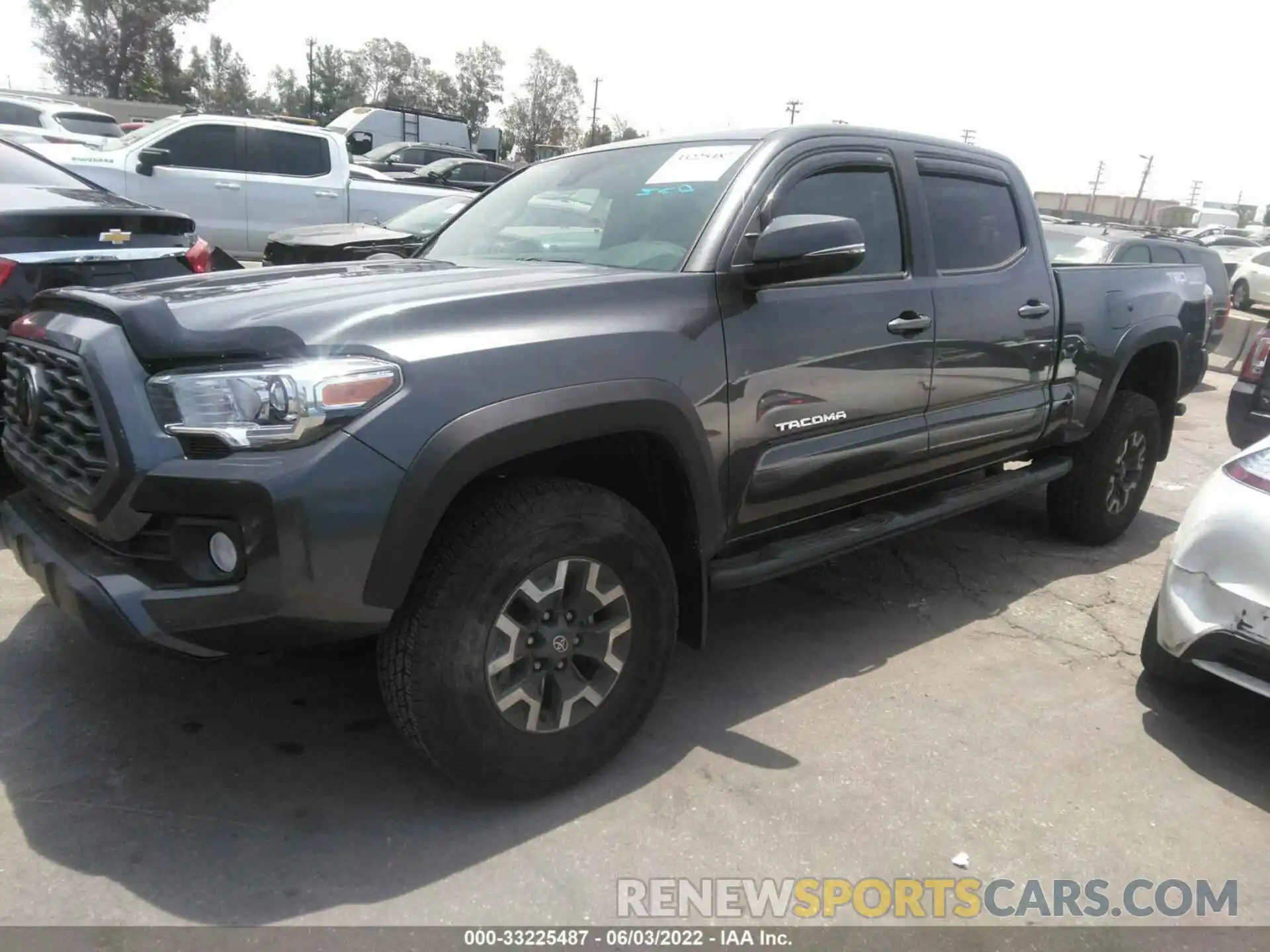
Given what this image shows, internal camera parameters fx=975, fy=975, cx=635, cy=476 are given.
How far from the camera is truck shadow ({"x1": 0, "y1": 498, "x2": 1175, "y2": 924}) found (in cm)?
230

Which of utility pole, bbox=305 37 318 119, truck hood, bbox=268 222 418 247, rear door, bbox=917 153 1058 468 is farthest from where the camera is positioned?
utility pole, bbox=305 37 318 119

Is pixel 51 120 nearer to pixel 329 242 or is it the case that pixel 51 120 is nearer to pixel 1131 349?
pixel 329 242

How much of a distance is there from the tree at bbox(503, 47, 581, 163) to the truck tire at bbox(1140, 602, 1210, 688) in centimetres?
7174

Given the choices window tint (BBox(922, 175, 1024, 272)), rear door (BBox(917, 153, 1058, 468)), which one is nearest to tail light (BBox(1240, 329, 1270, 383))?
rear door (BBox(917, 153, 1058, 468))

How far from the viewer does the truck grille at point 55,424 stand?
2.34m

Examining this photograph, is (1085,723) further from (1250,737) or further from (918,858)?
(918,858)

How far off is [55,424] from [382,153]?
902 inches

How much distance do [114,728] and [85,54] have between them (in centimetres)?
6346

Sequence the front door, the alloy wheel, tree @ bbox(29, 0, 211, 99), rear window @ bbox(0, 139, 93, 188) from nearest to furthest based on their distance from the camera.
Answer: the alloy wheel, the front door, rear window @ bbox(0, 139, 93, 188), tree @ bbox(29, 0, 211, 99)

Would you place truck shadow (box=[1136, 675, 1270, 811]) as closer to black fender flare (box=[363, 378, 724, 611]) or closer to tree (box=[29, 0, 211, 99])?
black fender flare (box=[363, 378, 724, 611])

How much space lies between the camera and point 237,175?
33.4 ft

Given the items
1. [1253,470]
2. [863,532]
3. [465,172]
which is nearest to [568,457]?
[863,532]

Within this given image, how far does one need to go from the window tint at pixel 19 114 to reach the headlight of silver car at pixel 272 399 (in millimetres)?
18704

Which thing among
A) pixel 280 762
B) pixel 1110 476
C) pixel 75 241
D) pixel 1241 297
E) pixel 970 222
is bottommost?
pixel 1241 297
